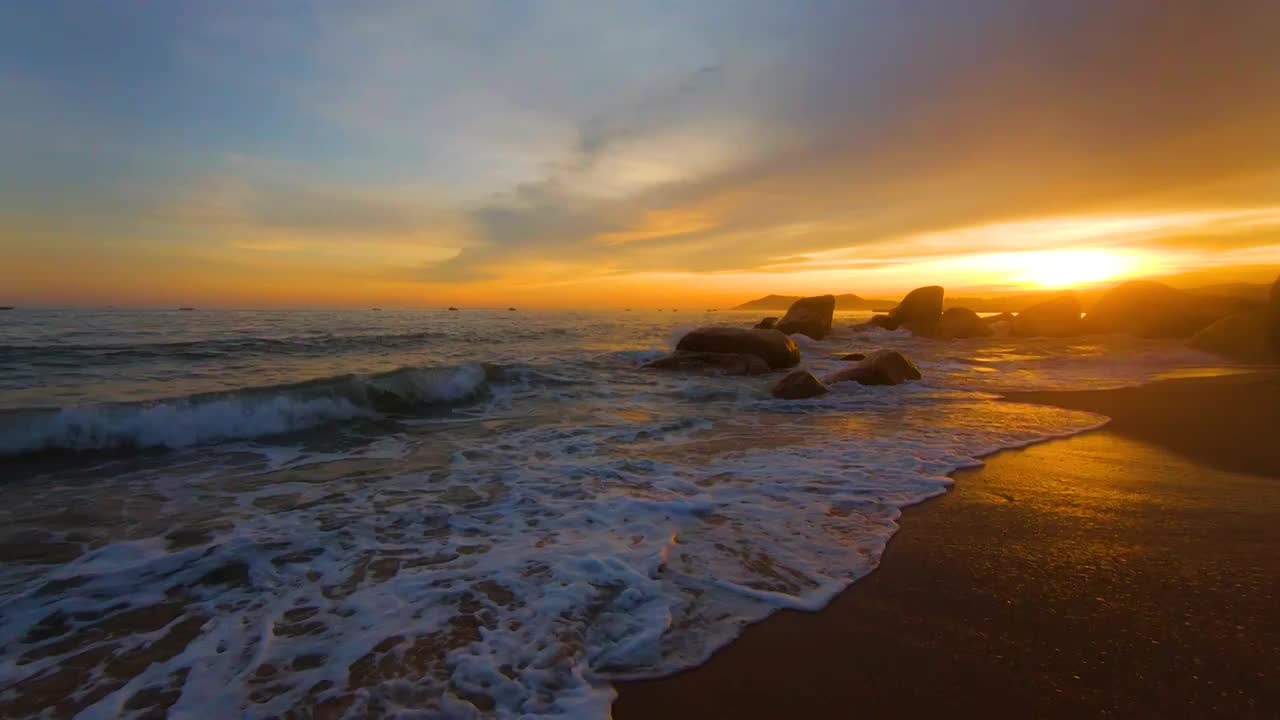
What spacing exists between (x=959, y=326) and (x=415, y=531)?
32.1m

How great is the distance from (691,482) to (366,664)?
338cm

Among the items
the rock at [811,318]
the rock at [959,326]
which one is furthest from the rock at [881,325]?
the rock at [811,318]

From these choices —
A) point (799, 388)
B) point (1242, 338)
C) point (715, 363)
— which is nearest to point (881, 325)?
point (1242, 338)

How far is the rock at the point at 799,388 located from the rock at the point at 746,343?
4268 mm

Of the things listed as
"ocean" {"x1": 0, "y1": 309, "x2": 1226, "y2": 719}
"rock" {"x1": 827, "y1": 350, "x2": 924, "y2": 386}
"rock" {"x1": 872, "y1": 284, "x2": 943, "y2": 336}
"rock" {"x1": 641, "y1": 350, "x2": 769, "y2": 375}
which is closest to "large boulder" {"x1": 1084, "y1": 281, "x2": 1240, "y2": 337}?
"rock" {"x1": 872, "y1": 284, "x2": 943, "y2": 336}

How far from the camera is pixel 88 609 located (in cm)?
327

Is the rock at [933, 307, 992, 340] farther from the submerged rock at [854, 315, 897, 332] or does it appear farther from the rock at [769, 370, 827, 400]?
the rock at [769, 370, 827, 400]

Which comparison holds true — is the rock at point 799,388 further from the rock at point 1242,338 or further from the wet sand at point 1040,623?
the rock at point 1242,338

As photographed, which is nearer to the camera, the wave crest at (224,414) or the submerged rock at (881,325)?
the wave crest at (224,414)

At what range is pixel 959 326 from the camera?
98.5 feet

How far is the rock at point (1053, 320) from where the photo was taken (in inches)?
1129

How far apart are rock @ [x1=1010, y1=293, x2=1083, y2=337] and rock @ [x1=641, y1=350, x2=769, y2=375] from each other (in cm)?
2248

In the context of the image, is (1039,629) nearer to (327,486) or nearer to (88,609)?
(88,609)

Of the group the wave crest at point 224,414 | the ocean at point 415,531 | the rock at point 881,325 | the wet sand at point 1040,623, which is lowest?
the ocean at point 415,531
